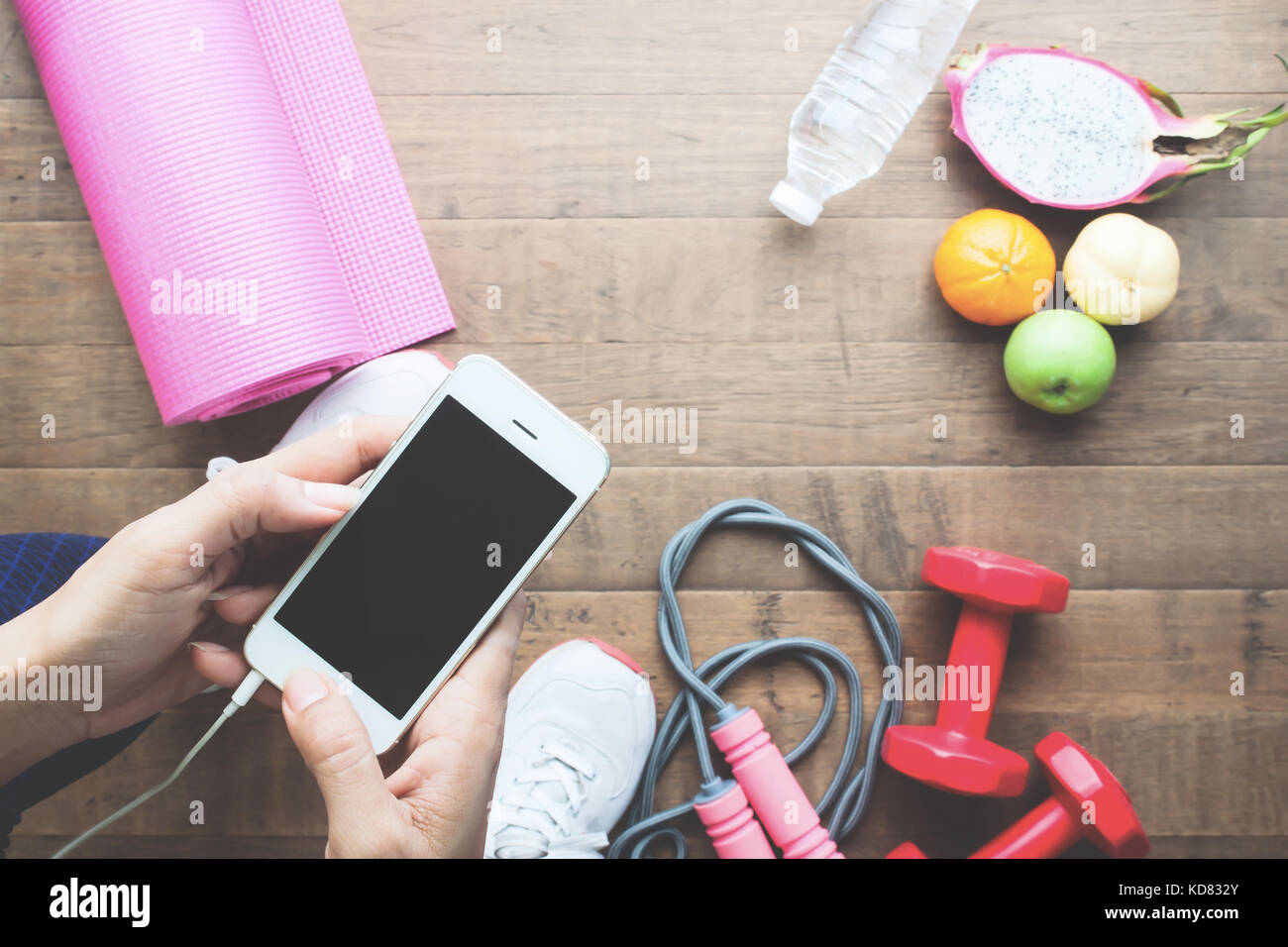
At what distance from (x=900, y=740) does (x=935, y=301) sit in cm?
43

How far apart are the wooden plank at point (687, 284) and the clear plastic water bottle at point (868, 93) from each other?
0.05 meters

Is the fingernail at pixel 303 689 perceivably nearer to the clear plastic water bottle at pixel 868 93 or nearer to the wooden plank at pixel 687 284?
the wooden plank at pixel 687 284

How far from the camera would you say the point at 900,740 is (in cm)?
75

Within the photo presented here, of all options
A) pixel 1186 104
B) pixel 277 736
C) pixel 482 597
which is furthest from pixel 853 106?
pixel 277 736

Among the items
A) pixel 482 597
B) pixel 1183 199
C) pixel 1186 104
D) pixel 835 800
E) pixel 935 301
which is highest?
pixel 1186 104

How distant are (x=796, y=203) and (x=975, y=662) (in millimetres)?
468

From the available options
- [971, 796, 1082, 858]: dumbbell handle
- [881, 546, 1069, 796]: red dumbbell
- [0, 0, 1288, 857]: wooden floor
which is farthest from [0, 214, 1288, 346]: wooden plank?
[971, 796, 1082, 858]: dumbbell handle

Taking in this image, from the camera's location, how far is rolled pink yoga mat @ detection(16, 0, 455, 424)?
69 cm

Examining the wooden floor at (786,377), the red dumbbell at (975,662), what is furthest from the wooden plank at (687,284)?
the red dumbbell at (975,662)

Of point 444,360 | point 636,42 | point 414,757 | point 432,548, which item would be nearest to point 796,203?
point 636,42

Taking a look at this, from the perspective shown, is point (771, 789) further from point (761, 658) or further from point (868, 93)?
point (868, 93)

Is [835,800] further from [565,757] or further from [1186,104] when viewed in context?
[1186,104]

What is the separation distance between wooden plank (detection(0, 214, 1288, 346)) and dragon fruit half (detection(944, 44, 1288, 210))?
1.9 inches

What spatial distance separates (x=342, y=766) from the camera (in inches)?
19.7
